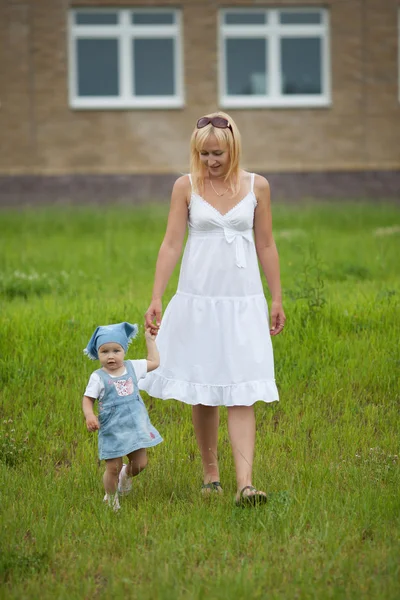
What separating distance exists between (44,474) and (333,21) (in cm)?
1800

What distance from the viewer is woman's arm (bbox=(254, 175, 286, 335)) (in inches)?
205

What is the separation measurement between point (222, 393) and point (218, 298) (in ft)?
1.56

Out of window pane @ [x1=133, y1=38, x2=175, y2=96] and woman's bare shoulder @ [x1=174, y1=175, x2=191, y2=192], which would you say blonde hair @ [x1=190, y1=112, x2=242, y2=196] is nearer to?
woman's bare shoulder @ [x1=174, y1=175, x2=191, y2=192]

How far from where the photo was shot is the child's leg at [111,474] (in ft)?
16.5

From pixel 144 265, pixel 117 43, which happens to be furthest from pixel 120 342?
pixel 117 43

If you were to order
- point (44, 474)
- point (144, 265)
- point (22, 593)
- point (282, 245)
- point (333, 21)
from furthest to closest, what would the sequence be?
1. point (333, 21)
2. point (282, 245)
3. point (144, 265)
4. point (44, 474)
5. point (22, 593)

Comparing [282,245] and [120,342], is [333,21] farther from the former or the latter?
[120,342]

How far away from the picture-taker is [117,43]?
22.3 metres

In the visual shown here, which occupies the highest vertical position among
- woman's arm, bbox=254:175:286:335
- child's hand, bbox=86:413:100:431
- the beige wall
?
the beige wall

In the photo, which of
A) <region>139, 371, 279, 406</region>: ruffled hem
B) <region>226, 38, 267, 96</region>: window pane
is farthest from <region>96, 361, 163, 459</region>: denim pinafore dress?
<region>226, 38, 267, 96</region>: window pane

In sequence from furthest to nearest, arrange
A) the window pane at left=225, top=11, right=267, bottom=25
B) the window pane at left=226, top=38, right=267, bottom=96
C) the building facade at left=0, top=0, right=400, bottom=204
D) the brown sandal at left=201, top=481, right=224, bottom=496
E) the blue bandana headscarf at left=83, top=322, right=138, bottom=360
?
the window pane at left=226, top=38, right=267, bottom=96
the window pane at left=225, top=11, right=267, bottom=25
the building facade at left=0, top=0, right=400, bottom=204
the brown sandal at left=201, top=481, right=224, bottom=496
the blue bandana headscarf at left=83, top=322, right=138, bottom=360

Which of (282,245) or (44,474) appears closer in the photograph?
(44,474)

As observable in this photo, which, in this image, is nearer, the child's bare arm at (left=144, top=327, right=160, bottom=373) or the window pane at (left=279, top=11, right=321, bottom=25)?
the child's bare arm at (left=144, top=327, right=160, bottom=373)

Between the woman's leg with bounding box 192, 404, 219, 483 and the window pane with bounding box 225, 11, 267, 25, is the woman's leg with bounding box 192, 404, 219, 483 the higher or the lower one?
the lower one
